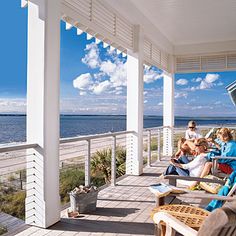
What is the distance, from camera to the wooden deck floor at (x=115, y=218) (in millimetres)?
3389

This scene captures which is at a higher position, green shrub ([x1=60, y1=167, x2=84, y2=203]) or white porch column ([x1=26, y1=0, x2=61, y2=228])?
white porch column ([x1=26, y1=0, x2=61, y2=228])

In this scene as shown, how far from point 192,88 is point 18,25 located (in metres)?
27.8

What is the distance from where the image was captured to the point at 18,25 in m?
48.3

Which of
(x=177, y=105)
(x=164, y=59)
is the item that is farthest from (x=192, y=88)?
(x=164, y=59)

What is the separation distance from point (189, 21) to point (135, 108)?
243 cm

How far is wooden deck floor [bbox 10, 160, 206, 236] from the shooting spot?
339 cm

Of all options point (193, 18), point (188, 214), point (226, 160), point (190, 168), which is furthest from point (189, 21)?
point (188, 214)

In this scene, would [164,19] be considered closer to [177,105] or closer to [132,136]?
[132,136]

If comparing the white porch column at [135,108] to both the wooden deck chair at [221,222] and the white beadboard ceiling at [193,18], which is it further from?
the wooden deck chair at [221,222]

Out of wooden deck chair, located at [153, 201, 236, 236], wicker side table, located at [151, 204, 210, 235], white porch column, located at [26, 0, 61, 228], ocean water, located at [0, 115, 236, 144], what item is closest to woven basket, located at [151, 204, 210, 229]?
wicker side table, located at [151, 204, 210, 235]

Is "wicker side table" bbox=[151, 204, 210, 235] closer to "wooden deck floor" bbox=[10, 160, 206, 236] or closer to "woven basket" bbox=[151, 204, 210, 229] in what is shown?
"woven basket" bbox=[151, 204, 210, 229]

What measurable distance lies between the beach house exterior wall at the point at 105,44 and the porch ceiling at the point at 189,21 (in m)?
0.02

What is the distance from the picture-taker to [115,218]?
3.83 meters

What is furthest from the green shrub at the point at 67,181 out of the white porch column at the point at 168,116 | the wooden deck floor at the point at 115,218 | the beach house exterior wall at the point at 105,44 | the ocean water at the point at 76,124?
the ocean water at the point at 76,124
